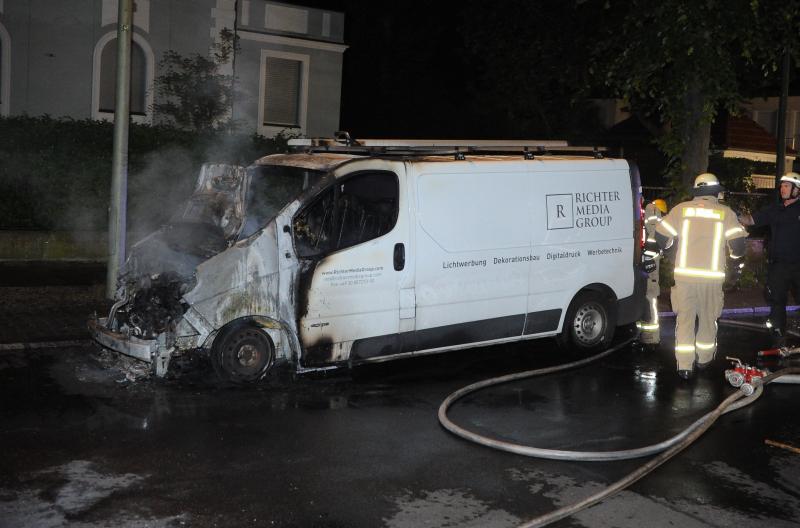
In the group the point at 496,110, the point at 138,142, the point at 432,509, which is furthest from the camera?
the point at 496,110

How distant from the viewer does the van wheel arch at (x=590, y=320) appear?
9.79 metres

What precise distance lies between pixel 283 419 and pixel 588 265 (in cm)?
403

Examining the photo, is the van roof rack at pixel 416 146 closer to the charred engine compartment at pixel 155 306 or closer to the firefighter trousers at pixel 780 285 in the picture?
the charred engine compartment at pixel 155 306

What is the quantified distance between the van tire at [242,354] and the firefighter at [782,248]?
5.36 meters

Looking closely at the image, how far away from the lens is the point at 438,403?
7820 mm

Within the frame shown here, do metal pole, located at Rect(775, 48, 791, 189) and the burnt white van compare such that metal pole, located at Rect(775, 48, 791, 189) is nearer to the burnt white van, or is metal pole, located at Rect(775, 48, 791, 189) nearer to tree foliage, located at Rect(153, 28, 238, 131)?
the burnt white van

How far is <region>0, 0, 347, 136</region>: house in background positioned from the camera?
17.8 meters

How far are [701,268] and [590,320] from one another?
1469 mm

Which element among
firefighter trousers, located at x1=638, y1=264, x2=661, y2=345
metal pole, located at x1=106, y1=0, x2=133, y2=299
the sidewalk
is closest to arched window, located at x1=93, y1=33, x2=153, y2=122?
the sidewalk

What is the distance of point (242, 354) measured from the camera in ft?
26.1

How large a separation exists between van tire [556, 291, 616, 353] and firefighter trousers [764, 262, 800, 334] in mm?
1935

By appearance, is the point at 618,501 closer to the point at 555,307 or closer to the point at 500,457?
the point at 500,457

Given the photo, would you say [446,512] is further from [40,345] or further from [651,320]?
[651,320]

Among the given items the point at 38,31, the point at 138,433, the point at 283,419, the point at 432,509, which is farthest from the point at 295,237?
the point at 38,31
